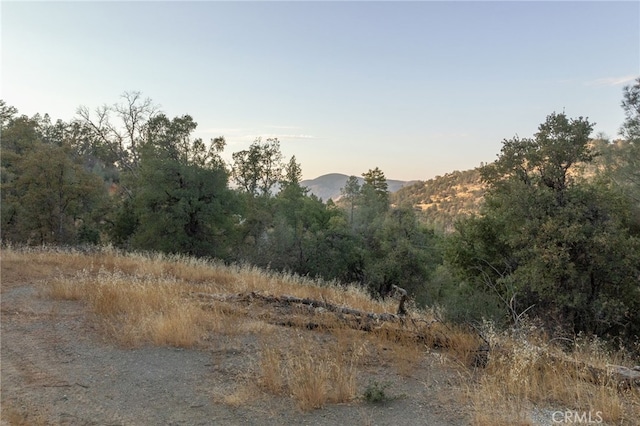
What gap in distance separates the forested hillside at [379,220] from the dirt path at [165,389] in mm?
2810

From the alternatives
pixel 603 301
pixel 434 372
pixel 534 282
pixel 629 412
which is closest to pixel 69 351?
pixel 434 372

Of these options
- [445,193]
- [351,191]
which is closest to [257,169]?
[351,191]

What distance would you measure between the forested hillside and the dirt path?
281 cm

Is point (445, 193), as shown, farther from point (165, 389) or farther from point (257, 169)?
point (165, 389)

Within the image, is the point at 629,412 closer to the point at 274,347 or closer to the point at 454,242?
the point at 274,347

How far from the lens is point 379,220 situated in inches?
1070

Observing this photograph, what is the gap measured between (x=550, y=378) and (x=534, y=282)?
5.80 m

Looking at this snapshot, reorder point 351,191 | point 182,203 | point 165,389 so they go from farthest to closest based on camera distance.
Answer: point 351,191 → point 182,203 → point 165,389

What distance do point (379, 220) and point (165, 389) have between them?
78.0 ft

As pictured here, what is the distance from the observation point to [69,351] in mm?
5199

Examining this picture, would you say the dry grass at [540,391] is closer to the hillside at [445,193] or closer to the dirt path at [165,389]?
the dirt path at [165,389]

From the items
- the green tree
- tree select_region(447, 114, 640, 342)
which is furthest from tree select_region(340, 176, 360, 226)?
tree select_region(447, 114, 640, 342)

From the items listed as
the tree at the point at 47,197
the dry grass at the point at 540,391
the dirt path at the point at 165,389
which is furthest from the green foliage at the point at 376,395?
the tree at the point at 47,197

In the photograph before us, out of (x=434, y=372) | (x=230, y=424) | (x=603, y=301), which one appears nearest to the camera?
(x=230, y=424)
